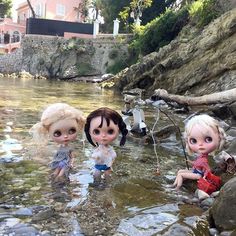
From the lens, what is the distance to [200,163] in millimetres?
5188

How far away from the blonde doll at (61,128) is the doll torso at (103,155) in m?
0.31

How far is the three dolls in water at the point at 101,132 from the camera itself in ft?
16.5

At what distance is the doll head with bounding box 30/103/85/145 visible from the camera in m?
A: 5.09

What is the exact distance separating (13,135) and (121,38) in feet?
134

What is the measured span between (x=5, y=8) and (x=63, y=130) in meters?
72.1

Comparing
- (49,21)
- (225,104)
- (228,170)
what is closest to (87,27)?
(49,21)

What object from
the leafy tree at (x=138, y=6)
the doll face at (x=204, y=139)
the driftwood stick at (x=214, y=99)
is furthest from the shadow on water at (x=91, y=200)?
the leafy tree at (x=138, y=6)

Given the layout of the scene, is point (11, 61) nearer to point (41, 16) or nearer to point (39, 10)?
point (41, 16)

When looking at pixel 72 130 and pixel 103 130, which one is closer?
pixel 103 130

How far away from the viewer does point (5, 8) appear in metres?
72.7

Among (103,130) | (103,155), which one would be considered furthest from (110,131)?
(103,155)

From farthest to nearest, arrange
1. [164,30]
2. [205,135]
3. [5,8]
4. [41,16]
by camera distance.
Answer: [5,8], [41,16], [164,30], [205,135]

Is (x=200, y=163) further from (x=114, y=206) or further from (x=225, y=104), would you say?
(x=225, y=104)

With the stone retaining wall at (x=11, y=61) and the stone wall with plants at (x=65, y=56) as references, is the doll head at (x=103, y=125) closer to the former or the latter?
the stone wall with plants at (x=65, y=56)
